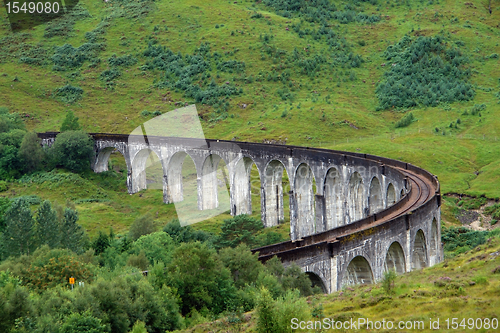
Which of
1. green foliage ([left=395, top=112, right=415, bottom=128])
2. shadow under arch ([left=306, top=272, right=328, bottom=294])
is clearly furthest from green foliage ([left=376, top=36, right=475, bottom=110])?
shadow under arch ([left=306, top=272, right=328, bottom=294])

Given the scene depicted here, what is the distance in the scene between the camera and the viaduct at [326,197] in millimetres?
32344

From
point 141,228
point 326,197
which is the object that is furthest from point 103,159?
point 326,197

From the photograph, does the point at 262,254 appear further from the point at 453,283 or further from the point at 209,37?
the point at 209,37

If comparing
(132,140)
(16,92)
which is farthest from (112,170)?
(16,92)

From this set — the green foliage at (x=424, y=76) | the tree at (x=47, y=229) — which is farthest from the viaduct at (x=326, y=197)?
the green foliage at (x=424, y=76)

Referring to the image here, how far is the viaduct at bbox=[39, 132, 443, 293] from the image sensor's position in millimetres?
32344

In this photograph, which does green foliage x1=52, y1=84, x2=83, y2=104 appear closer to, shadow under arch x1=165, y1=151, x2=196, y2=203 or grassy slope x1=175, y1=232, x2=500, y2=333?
shadow under arch x1=165, y1=151, x2=196, y2=203

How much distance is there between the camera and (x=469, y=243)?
50.0m

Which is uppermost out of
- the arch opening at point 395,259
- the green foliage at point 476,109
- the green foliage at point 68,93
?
the green foliage at point 68,93

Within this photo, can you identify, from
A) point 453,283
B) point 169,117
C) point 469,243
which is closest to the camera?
point 453,283

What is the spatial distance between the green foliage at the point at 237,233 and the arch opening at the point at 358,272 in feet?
57.6

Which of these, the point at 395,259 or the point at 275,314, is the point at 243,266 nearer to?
the point at 275,314

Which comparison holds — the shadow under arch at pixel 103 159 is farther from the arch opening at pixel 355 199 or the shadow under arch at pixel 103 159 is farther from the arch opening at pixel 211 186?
the arch opening at pixel 355 199

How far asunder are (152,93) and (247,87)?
20907 mm
